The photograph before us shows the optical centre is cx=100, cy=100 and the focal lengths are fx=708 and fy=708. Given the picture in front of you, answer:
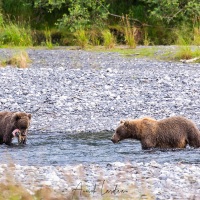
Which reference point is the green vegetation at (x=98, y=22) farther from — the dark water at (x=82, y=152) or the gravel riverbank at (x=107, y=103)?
the dark water at (x=82, y=152)

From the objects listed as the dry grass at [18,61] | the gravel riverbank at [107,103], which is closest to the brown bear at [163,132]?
the gravel riverbank at [107,103]

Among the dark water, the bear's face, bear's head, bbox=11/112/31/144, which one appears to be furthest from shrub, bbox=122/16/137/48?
bear's head, bbox=11/112/31/144

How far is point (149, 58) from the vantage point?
74.0ft

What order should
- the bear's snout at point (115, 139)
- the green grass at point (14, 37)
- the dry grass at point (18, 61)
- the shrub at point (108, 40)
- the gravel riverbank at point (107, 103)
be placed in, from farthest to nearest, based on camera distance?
the green grass at point (14, 37)
the shrub at point (108, 40)
the dry grass at point (18, 61)
the bear's snout at point (115, 139)
the gravel riverbank at point (107, 103)

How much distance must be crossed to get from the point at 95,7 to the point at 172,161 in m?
18.7

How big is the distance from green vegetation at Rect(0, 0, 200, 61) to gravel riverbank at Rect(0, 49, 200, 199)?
5.86m

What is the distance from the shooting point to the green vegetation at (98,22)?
26.9 metres

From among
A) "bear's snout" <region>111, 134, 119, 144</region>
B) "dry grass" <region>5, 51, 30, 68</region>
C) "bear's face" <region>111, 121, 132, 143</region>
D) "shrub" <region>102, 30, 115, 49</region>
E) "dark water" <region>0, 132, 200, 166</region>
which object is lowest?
"dark water" <region>0, 132, 200, 166</region>

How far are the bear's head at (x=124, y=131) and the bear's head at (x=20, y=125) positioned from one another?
1.39m

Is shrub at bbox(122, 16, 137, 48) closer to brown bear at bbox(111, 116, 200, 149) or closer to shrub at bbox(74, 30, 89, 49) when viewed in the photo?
shrub at bbox(74, 30, 89, 49)

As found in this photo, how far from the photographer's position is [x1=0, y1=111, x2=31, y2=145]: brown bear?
11.2 metres

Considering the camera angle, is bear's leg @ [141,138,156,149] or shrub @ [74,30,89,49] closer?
bear's leg @ [141,138,156,149]

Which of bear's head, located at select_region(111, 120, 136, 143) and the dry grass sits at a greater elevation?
the dry grass

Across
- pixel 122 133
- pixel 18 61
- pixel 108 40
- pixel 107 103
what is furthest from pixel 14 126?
pixel 108 40
